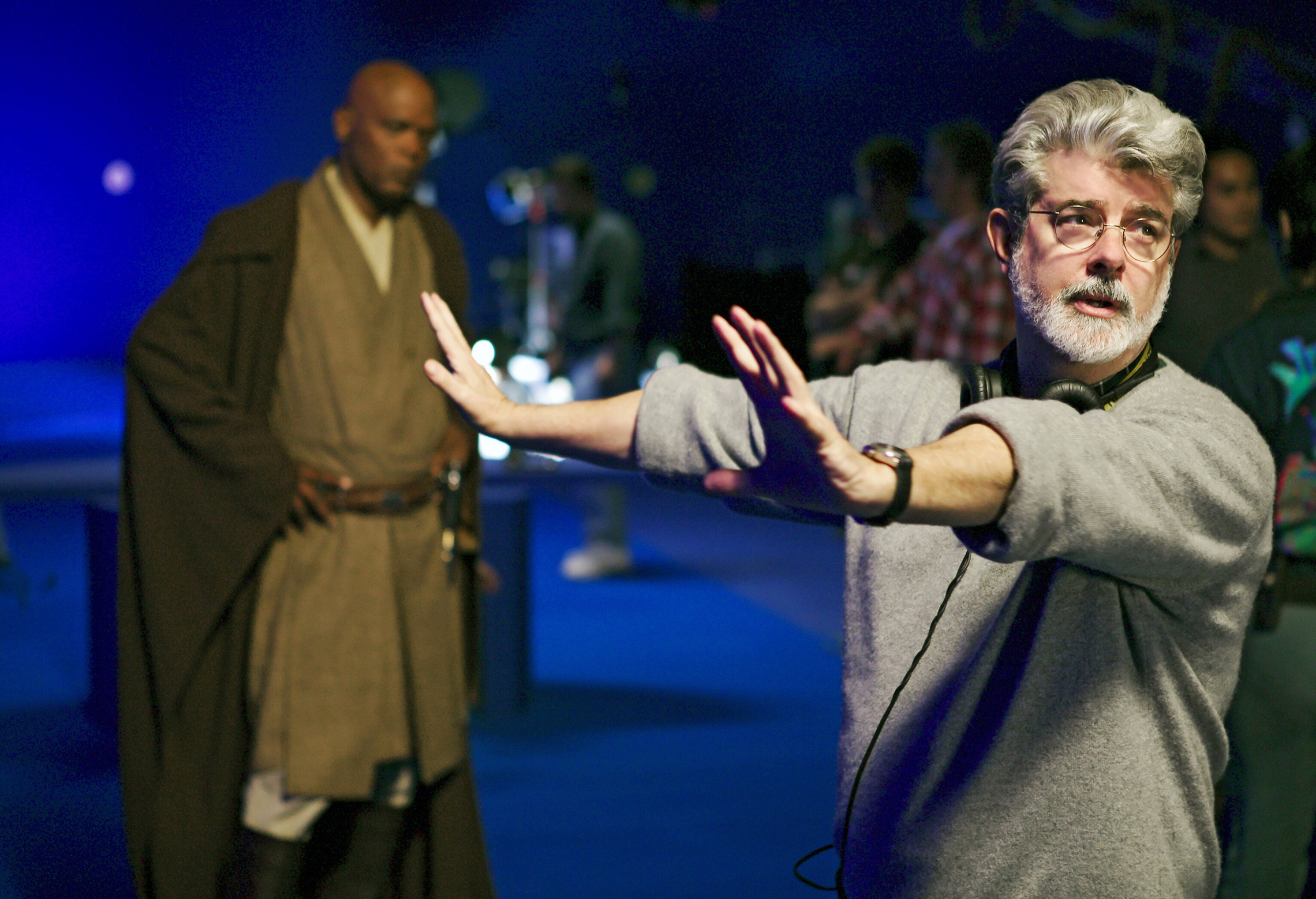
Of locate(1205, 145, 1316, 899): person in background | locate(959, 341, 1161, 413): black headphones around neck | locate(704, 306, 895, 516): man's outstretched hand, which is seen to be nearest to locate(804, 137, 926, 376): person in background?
locate(1205, 145, 1316, 899): person in background

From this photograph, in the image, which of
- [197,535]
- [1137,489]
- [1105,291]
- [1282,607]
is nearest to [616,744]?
[197,535]

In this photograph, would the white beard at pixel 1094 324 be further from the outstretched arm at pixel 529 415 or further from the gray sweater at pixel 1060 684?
the outstretched arm at pixel 529 415

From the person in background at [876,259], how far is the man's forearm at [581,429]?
259 cm

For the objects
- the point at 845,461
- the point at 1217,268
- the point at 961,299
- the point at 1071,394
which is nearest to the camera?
the point at 845,461

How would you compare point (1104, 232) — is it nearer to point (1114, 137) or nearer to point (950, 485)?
point (1114, 137)

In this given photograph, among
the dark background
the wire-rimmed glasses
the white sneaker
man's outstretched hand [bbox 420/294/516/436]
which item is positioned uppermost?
the dark background

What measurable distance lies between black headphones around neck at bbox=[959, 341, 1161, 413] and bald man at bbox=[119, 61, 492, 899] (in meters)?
1.35

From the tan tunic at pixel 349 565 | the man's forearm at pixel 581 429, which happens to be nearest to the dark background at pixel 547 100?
the tan tunic at pixel 349 565

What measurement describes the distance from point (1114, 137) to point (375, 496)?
156cm

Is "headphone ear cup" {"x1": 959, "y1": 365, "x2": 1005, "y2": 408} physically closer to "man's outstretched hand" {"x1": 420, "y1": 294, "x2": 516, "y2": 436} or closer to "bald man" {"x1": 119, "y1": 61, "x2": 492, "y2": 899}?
"man's outstretched hand" {"x1": 420, "y1": 294, "x2": 516, "y2": 436}

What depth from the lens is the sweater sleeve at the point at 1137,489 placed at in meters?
0.89

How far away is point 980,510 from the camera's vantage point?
2.91 ft

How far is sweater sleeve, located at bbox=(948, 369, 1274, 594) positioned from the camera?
89 cm

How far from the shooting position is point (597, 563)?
586 cm
